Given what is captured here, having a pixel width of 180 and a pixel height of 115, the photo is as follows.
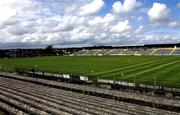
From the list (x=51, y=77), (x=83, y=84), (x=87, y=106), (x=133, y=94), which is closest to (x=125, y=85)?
(x=133, y=94)

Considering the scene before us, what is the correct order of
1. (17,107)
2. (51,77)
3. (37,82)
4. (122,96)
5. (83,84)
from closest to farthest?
(17,107)
(122,96)
(83,84)
(37,82)
(51,77)

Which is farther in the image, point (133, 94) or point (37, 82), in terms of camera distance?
point (37, 82)

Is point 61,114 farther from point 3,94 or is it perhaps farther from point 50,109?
point 3,94

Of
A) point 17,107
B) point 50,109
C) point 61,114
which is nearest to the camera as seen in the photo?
point 61,114

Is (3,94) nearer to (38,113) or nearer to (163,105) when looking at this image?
(38,113)

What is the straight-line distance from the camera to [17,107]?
33.7 m

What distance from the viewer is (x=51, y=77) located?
6278 centimetres

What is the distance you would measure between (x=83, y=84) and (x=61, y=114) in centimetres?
2408

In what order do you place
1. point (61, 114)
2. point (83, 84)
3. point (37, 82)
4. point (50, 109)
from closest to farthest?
point (61, 114), point (50, 109), point (83, 84), point (37, 82)

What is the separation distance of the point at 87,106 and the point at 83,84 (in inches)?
787

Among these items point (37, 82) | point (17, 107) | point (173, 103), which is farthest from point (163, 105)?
point (37, 82)

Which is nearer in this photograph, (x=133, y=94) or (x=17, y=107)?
(x=17, y=107)

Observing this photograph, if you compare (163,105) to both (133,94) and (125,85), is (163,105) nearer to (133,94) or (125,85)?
(133,94)

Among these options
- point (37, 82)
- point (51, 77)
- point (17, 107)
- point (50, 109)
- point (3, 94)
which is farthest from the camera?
point (51, 77)
